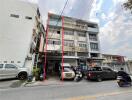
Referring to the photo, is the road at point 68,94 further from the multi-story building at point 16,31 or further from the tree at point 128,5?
the multi-story building at point 16,31

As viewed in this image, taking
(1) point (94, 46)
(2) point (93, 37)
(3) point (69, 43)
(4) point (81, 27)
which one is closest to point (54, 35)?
(3) point (69, 43)

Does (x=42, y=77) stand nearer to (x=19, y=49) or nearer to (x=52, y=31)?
(x=19, y=49)

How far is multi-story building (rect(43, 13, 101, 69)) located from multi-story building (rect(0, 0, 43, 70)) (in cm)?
1015

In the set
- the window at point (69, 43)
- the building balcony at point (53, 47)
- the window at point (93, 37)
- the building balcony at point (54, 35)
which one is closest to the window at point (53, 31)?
the building balcony at point (54, 35)

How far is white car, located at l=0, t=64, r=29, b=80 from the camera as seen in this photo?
14.1 m

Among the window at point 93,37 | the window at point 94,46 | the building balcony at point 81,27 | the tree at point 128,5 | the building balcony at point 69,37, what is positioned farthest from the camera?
the window at point 93,37

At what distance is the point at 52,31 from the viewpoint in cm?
3184

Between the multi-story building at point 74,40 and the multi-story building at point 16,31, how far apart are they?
10.1m

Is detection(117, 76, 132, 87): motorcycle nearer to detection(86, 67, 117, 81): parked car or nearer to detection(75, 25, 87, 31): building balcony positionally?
detection(86, 67, 117, 81): parked car

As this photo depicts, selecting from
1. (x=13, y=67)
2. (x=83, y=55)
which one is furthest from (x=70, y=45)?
(x=13, y=67)

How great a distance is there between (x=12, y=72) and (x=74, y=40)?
2109cm

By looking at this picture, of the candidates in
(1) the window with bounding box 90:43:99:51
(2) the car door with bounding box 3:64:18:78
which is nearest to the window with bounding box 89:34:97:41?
(1) the window with bounding box 90:43:99:51

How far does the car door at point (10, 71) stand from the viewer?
14288 millimetres

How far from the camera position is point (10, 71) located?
14547 mm
